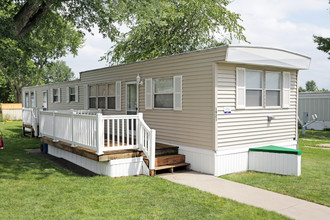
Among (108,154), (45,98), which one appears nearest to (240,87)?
(108,154)

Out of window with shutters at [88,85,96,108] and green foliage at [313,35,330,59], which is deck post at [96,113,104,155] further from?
green foliage at [313,35,330,59]

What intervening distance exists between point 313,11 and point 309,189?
8.12 metres

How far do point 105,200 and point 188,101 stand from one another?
3392 millimetres

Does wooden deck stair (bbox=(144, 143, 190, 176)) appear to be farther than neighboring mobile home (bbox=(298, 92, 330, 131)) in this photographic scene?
No

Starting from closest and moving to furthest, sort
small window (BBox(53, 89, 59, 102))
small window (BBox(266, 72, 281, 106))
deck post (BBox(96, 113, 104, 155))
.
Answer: deck post (BBox(96, 113, 104, 155))
small window (BBox(266, 72, 281, 106))
small window (BBox(53, 89, 59, 102))

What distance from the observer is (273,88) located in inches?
324

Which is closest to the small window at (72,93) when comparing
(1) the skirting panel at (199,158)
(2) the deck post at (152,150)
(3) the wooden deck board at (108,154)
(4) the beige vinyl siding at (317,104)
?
(3) the wooden deck board at (108,154)

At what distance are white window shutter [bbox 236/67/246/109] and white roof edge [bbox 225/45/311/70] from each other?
1.18 feet

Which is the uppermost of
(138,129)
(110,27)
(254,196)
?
(110,27)

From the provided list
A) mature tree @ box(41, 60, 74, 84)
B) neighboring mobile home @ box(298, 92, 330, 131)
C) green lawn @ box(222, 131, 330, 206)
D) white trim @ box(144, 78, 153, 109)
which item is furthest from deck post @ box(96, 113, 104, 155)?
mature tree @ box(41, 60, 74, 84)

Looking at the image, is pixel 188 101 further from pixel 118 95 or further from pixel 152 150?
pixel 118 95

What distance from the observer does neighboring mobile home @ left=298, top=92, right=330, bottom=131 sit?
19.7m

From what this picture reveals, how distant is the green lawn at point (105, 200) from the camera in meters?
4.45

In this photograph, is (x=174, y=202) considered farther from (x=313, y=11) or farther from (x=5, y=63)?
(x=313, y=11)
